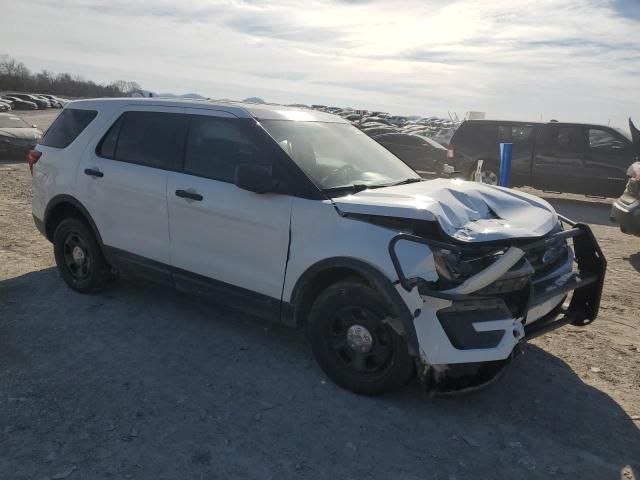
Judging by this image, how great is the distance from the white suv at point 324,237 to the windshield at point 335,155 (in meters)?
0.02

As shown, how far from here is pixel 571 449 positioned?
10.3ft

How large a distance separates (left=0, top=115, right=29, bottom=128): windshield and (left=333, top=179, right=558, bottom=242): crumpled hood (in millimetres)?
15432

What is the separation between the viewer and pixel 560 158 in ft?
39.8

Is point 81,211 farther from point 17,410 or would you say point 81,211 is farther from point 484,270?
point 484,270

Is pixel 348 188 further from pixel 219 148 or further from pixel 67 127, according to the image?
pixel 67 127

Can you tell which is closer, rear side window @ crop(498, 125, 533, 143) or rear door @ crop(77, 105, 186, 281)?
rear door @ crop(77, 105, 186, 281)

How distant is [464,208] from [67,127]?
385 cm

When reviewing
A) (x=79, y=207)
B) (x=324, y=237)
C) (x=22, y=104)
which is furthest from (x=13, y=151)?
(x=22, y=104)

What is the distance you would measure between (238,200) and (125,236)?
4.48 feet

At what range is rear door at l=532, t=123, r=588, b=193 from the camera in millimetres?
11961

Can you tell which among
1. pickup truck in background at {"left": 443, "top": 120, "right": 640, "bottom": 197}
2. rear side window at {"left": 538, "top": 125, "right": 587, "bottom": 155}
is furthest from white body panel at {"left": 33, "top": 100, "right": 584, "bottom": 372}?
rear side window at {"left": 538, "top": 125, "right": 587, "bottom": 155}

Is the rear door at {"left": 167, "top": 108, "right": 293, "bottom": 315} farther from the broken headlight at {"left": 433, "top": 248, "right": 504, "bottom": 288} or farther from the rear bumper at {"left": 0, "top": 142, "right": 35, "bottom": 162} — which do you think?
the rear bumper at {"left": 0, "top": 142, "right": 35, "bottom": 162}

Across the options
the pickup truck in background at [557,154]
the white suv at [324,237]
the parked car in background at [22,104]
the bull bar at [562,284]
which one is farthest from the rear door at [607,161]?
the parked car in background at [22,104]

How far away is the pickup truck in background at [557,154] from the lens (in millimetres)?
11648
